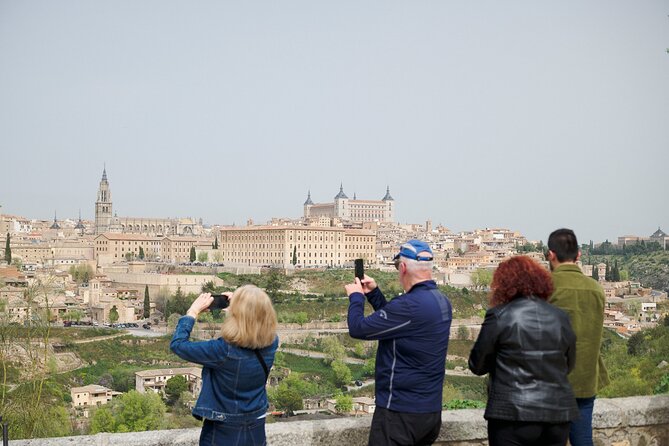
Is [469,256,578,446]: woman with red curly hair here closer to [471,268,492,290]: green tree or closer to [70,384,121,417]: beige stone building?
[70,384,121,417]: beige stone building

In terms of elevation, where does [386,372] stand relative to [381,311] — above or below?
below

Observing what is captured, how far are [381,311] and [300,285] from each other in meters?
60.2

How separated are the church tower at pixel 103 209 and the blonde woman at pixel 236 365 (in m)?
107

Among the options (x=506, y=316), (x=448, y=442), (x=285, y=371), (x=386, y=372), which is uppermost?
(x=506, y=316)

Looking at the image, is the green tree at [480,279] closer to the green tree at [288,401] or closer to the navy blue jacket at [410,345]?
the green tree at [288,401]

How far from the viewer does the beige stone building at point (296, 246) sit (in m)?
76.2

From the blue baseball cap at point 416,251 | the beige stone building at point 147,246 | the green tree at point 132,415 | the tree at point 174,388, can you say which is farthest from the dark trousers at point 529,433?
the beige stone building at point 147,246

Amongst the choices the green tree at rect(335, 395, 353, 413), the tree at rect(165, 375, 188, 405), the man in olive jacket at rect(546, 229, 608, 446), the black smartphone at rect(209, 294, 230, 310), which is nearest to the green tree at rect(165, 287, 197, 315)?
the tree at rect(165, 375, 188, 405)

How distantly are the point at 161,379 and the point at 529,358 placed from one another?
1126 inches

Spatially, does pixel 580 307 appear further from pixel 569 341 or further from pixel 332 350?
pixel 332 350

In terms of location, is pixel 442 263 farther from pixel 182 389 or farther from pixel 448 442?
pixel 448 442

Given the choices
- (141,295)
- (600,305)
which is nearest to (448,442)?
(600,305)

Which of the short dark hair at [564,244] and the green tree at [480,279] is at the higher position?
the short dark hair at [564,244]

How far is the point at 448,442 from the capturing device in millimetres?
3271
